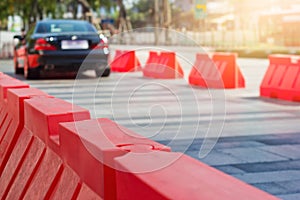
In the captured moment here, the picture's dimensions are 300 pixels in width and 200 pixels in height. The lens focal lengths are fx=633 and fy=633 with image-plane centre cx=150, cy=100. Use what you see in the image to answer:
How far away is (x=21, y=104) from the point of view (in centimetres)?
517

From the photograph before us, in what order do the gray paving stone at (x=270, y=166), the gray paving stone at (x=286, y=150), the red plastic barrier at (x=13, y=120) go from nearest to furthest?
the red plastic barrier at (x=13, y=120) → the gray paving stone at (x=270, y=166) → the gray paving stone at (x=286, y=150)

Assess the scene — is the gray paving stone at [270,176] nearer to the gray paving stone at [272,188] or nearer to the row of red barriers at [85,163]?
the gray paving stone at [272,188]

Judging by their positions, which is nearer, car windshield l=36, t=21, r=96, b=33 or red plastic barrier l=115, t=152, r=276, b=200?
red plastic barrier l=115, t=152, r=276, b=200

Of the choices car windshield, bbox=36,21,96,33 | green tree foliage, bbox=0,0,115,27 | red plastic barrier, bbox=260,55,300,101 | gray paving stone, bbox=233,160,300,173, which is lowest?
gray paving stone, bbox=233,160,300,173

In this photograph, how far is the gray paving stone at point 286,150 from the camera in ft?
22.2

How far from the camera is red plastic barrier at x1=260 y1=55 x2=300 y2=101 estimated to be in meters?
11.7

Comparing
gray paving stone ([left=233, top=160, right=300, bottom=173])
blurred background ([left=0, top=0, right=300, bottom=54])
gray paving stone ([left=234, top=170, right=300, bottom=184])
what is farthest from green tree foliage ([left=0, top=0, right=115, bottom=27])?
gray paving stone ([left=234, top=170, right=300, bottom=184])

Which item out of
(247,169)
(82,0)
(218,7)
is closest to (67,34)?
(247,169)

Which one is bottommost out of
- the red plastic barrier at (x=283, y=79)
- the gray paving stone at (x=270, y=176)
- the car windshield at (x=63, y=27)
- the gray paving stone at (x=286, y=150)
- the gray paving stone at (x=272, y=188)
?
the gray paving stone at (x=286, y=150)

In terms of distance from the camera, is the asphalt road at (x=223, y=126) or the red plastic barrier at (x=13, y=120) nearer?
the asphalt road at (x=223, y=126)

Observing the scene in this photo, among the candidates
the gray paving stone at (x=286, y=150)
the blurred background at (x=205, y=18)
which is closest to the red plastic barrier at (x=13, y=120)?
the gray paving stone at (x=286, y=150)

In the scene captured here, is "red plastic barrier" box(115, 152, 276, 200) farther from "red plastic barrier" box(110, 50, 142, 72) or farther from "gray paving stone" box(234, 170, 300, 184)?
"gray paving stone" box(234, 170, 300, 184)

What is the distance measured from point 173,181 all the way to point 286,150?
4.99m

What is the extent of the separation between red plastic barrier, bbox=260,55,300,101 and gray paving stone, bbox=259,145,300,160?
4.45m
